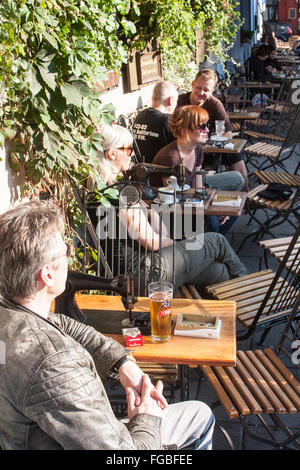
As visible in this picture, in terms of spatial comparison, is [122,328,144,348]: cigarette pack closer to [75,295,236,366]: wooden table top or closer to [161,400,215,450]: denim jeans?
[75,295,236,366]: wooden table top

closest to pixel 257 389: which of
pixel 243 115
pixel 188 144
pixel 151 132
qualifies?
pixel 188 144

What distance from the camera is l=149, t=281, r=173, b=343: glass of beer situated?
→ 7.30ft

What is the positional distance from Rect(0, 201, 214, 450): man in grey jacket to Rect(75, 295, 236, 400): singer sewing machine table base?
194mm

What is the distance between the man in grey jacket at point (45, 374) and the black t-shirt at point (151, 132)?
13.0 ft

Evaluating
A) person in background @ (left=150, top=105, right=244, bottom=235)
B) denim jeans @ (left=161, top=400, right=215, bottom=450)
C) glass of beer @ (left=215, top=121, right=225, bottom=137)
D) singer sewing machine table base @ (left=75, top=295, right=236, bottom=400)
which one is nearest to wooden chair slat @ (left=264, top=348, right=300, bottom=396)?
singer sewing machine table base @ (left=75, top=295, right=236, bottom=400)

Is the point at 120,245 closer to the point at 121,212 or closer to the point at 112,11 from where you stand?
the point at 121,212

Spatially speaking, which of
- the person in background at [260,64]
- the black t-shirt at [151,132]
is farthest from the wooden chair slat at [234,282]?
the person in background at [260,64]

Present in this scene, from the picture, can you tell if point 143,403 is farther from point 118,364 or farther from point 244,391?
point 244,391

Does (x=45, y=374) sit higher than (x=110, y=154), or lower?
lower

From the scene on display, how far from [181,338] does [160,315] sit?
5.6 inches

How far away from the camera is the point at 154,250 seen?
354 centimetres

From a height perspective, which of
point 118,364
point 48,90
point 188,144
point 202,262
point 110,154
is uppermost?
point 48,90

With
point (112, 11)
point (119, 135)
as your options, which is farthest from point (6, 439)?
point (112, 11)

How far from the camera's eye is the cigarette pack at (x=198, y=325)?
2.27 m
